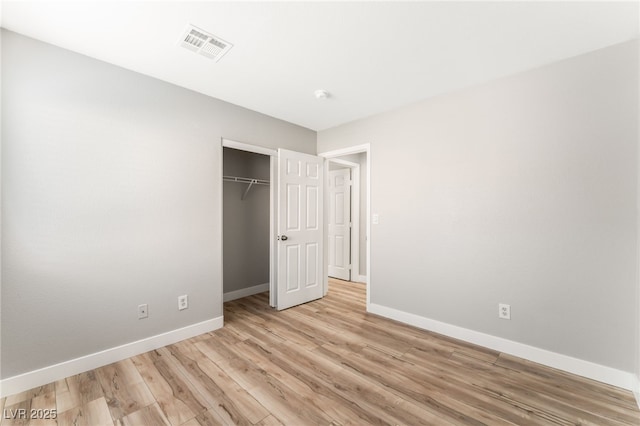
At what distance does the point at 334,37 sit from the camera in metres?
1.93

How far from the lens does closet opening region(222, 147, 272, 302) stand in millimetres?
4086

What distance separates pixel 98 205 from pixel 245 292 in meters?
2.50

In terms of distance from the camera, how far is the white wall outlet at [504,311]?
8.00 ft

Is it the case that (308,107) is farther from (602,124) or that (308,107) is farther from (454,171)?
(602,124)

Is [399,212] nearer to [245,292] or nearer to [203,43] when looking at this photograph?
[203,43]

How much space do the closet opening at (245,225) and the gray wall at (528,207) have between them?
2178 millimetres

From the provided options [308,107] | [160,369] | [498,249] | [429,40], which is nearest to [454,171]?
[498,249]

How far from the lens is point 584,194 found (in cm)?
211

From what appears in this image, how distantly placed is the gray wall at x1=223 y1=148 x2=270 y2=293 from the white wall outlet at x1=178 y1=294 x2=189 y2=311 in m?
1.26

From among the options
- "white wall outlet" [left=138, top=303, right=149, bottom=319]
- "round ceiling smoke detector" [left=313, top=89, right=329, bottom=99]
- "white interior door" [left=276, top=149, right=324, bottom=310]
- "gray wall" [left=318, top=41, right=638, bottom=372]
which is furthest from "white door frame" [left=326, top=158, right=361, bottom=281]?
"white wall outlet" [left=138, top=303, right=149, bottom=319]

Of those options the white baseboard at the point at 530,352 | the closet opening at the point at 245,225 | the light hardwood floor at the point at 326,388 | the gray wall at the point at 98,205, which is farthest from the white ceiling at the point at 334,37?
the light hardwood floor at the point at 326,388

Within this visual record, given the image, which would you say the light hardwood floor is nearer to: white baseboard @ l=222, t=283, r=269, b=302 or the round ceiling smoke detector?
white baseboard @ l=222, t=283, r=269, b=302

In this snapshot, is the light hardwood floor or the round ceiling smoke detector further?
the round ceiling smoke detector

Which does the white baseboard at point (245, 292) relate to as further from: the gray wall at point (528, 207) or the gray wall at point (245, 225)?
the gray wall at point (528, 207)
